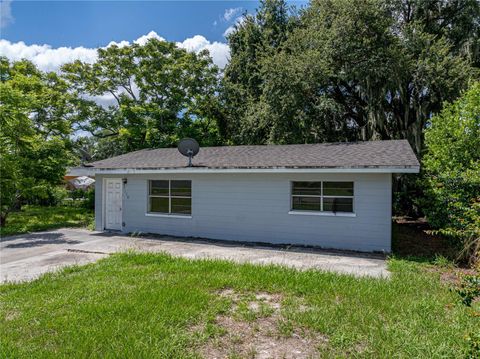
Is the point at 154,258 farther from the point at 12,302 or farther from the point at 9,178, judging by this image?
the point at 9,178

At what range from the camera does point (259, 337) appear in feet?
13.1

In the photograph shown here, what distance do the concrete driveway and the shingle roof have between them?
2385mm

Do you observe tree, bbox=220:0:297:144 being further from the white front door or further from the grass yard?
the grass yard

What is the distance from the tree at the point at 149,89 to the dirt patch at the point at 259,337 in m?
17.7

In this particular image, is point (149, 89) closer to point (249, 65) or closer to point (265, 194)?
point (249, 65)

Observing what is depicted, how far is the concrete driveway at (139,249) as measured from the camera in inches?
288

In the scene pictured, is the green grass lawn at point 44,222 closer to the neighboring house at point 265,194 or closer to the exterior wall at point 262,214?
the neighboring house at point 265,194

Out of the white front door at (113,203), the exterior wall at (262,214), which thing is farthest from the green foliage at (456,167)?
the white front door at (113,203)

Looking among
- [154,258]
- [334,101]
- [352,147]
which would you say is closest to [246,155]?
[352,147]

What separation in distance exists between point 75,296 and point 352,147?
907 centimetres

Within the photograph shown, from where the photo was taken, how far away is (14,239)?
11406mm

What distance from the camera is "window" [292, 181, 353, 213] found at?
31.0ft

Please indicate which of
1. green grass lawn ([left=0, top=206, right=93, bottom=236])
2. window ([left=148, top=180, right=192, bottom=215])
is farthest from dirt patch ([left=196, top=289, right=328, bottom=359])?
green grass lawn ([left=0, top=206, right=93, bottom=236])

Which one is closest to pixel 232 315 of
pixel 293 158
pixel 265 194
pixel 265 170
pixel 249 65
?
pixel 265 170
